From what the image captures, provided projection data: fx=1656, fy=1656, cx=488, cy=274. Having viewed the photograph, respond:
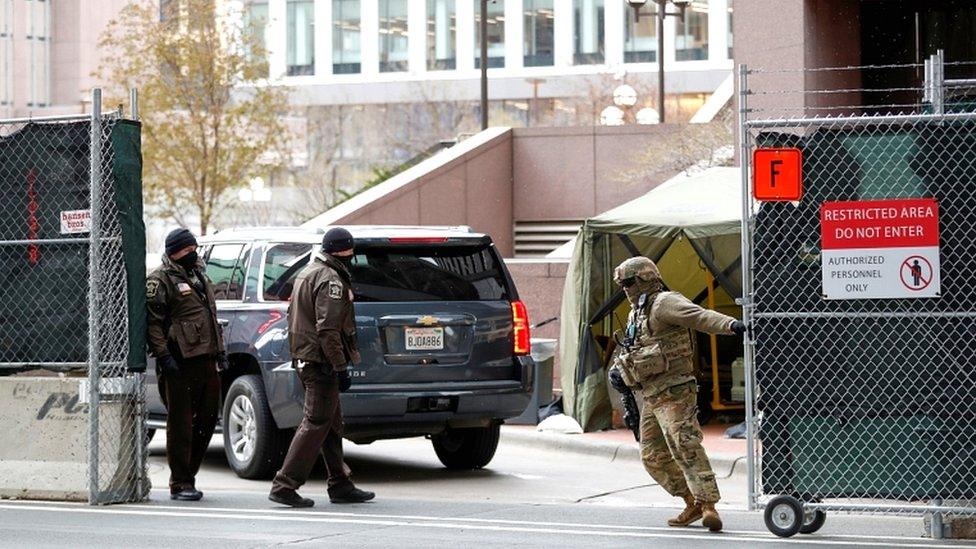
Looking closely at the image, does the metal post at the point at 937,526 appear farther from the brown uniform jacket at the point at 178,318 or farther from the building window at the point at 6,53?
the building window at the point at 6,53

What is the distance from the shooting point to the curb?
1295 centimetres

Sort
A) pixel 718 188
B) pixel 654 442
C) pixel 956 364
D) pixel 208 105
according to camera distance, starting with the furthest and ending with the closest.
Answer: pixel 208 105, pixel 718 188, pixel 654 442, pixel 956 364

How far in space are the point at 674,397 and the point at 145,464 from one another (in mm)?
3695

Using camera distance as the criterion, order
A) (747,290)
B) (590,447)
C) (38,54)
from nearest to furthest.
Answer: (747,290) < (590,447) < (38,54)

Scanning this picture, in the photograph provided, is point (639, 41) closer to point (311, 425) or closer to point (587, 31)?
point (587, 31)

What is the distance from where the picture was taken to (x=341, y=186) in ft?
189

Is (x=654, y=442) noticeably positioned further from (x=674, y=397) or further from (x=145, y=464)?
(x=145, y=464)

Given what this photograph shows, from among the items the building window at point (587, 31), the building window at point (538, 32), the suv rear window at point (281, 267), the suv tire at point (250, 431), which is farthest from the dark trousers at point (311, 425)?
the building window at point (538, 32)

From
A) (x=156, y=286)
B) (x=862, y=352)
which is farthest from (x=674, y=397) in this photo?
(x=156, y=286)

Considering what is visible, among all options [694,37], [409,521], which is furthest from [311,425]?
[694,37]

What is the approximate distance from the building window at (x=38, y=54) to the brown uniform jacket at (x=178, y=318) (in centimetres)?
7899

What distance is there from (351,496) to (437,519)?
3.13 feet

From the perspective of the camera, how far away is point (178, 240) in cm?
1088

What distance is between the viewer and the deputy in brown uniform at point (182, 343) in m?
10.9
